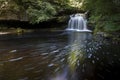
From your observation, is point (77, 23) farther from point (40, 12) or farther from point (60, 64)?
point (60, 64)

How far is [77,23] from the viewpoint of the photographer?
2222cm

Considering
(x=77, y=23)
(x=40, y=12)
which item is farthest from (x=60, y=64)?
(x=77, y=23)

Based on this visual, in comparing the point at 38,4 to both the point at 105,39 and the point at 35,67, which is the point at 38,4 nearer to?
the point at 105,39

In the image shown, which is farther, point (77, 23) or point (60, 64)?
point (77, 23)

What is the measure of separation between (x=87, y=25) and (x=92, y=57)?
497 inches

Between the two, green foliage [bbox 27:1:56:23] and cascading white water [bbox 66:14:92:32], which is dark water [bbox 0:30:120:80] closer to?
green foliage [bbox 27:1:56:23]

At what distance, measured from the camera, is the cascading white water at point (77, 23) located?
2202cm

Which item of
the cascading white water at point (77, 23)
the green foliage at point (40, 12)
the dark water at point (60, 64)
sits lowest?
the dark water at point (60, 64)

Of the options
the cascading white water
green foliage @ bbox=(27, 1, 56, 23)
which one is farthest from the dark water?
the cascading white water

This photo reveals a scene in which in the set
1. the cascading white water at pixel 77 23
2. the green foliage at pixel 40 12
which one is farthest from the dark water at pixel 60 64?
the cascading white water at pixel 77 23

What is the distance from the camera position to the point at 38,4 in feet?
69.9

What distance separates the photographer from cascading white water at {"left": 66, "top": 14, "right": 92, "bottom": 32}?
867 inches

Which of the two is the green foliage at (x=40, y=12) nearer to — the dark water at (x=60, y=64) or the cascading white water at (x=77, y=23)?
the cascading white water at (x=77, y=23)

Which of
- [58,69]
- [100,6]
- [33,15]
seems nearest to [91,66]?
[58,69]
